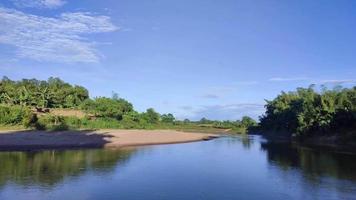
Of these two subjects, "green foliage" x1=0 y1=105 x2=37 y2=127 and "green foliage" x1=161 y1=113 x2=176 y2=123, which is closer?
"green foliage" x1=0 y1=105 x2=37 y2=127

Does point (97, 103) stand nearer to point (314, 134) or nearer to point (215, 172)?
point (314, 134)

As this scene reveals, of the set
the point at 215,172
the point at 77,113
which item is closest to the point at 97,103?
the point at 77,113

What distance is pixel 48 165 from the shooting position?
107 feet

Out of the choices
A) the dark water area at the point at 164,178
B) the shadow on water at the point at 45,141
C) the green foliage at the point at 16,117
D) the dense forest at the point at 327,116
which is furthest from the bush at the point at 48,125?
the dense forest at the point at 327,116

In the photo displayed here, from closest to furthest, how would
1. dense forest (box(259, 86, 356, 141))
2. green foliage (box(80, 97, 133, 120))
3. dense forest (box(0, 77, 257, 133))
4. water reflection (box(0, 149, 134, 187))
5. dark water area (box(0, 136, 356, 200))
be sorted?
dark water area (box(0, 136, 356, 200))
water reflection (box(0, 149, 134, 187))
dense forest (box(259, 86, 356, 141))
dense forest (box(0, 77, 257, 133))
green foliage (box(80, 97, 133, 120))

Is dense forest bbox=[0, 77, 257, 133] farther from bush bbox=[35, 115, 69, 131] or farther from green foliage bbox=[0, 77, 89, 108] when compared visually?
bush bbox=[35, 115, 69, 131]

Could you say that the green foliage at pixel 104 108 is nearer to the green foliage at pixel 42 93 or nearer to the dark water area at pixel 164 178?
the green foliage at pixel 42 93

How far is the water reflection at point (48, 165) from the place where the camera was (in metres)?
26.1

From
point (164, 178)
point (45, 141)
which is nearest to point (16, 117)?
point (45, 141)

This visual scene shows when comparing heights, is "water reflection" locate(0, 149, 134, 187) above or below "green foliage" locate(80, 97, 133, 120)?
below

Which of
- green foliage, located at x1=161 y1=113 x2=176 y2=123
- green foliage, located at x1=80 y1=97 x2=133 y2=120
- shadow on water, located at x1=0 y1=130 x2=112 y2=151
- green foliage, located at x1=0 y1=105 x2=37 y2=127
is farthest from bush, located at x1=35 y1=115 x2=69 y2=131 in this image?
green foliage, located at x1=161 y1=113 x2=176 y2=123

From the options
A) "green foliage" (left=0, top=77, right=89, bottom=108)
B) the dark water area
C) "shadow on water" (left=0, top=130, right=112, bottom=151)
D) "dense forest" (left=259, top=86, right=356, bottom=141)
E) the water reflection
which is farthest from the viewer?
"green foliage" (left=0, top=77, right=89, bottom=108)

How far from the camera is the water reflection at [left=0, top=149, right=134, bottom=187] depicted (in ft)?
85.7

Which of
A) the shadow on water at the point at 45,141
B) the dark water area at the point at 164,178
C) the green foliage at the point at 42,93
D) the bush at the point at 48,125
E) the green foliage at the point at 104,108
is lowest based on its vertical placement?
the dark water area at the point at 164,178
